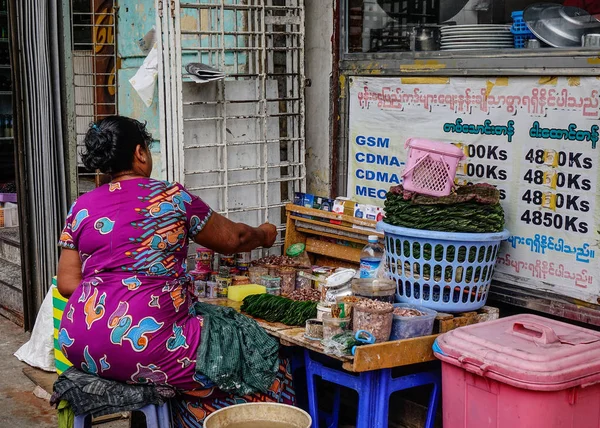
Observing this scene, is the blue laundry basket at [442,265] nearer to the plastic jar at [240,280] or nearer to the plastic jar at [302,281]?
the plastic jar at [302,281]

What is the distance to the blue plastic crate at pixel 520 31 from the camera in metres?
4.44

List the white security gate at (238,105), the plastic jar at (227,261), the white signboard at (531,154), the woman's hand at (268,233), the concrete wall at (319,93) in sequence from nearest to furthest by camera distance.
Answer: the white signboard at (531,154)
the woman's hand at (268,233)
the white security gate at (238,105)
the plastic jar at (227,261)
the concrete wall at (319,93)

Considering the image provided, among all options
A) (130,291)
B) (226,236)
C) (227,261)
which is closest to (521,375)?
(226,236)

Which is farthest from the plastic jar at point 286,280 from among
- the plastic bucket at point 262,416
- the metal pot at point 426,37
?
the metal pot at point 426,37

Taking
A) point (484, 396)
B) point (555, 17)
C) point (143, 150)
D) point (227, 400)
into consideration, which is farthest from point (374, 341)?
point (555, 17)

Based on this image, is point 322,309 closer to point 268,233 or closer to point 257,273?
point 268,233

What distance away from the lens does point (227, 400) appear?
4242 millimetres

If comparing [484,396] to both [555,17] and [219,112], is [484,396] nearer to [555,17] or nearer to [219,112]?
[555,17]

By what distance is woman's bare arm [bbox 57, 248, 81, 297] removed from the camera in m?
4.17

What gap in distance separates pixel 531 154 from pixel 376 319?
1.18 meters

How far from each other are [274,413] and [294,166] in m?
2.26

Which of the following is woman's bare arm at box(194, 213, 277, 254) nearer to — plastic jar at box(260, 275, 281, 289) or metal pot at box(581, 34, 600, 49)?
plastic jar at box(260, 275, 281, 289)

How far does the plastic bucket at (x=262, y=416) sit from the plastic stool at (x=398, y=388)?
0.41 meters

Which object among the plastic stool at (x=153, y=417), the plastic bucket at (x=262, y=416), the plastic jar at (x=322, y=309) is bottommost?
the plastic stool at (x=153, y=417)
